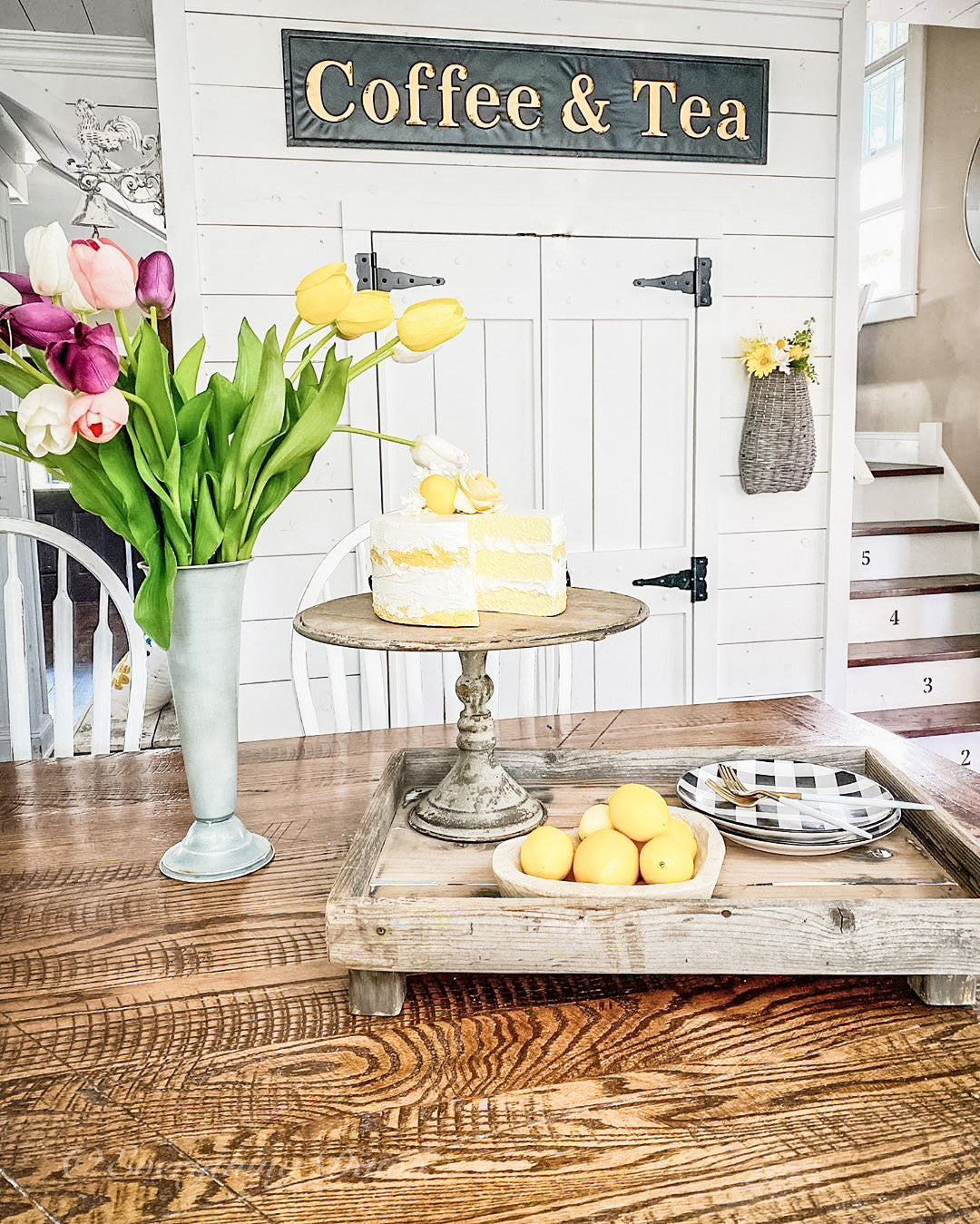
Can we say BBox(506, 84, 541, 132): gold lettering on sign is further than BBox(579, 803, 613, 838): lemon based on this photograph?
Yes

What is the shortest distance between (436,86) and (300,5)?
0.41 m

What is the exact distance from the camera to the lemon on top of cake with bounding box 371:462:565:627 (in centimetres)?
129

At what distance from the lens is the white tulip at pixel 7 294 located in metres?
1.06

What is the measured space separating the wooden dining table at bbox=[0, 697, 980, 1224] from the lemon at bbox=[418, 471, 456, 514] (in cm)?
50

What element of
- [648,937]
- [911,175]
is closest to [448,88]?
[648,937]

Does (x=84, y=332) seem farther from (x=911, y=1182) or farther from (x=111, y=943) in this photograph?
(x=911, y=1182)

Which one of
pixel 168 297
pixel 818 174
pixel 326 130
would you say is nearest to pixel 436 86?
pixel 326 130

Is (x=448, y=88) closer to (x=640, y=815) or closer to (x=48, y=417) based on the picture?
(x=48, y=417)

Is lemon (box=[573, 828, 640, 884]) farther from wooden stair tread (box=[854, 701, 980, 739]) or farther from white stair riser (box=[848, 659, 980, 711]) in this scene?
white stair riser (box=[848, 659, 980, 711])

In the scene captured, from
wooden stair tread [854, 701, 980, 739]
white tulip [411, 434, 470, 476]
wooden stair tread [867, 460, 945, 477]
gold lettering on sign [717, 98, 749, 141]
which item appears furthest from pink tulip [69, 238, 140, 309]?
wooden stair tread [867, 460, 945, 477]

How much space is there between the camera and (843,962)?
0.89 metres

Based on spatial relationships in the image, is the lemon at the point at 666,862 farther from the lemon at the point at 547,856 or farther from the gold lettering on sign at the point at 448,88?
the gold lettering on sign at the point at 448,88

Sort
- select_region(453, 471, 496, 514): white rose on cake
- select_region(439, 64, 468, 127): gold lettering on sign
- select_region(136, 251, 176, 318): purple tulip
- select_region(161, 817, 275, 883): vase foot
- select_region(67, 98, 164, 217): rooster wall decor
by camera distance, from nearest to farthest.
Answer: select_region(136, 251, 176, 318): purple tulip, select_region(161, 817, 275, 883): vase foot, select_region(453, 471, 496, 514): white rose on cake, select_region(439, 64, 468, 127): gold lettering on sign, select_region(67, 98, 164, 217): rooster wall decor

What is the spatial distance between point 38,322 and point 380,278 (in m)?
2.05
